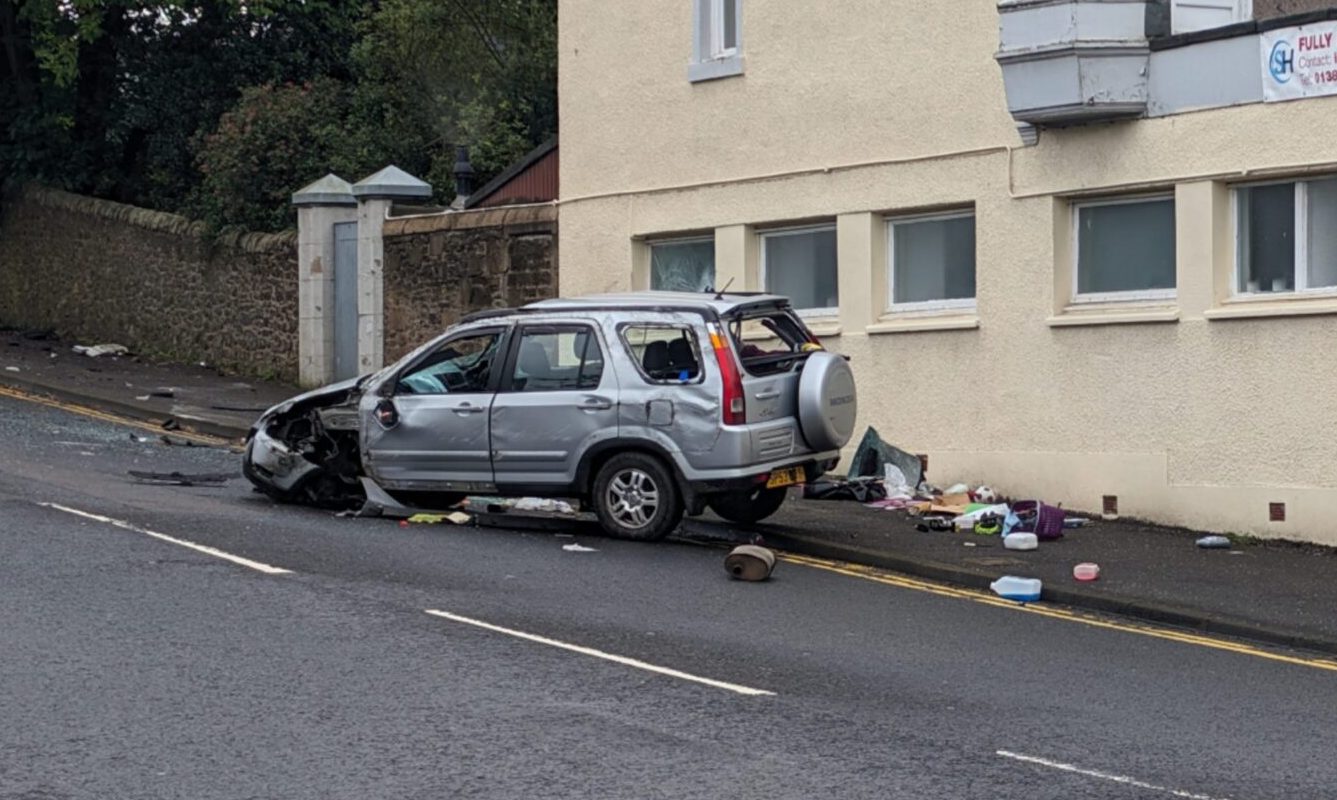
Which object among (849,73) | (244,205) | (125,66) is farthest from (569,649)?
(125,66)

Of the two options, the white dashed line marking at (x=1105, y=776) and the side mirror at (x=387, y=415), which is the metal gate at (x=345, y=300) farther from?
the white dashed line marking at (x=1105, y=776)

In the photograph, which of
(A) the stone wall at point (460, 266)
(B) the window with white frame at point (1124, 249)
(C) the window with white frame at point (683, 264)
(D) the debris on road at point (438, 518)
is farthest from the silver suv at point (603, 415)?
(A) the stone wall at point (460, 266)

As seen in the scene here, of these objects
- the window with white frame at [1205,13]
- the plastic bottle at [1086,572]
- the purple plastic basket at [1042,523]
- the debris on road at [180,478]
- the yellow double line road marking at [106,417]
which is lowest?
the plastic bottle at [1086,572]

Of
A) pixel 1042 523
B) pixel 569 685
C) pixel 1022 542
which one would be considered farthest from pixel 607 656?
pixel 1042 523

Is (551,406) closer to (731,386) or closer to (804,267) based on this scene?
(731,386)

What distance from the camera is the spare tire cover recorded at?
47.5ft

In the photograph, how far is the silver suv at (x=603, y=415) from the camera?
14367 mm

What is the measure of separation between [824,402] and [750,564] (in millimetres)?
1994

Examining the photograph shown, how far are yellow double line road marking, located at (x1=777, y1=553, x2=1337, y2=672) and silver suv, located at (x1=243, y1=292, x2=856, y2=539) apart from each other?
852mm

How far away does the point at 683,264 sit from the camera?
20750 millimetres

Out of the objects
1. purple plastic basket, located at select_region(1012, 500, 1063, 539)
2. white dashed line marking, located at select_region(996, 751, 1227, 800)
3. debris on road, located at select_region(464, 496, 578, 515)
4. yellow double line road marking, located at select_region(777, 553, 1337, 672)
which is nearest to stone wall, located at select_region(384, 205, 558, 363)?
debris on road, located at select_region(464, 496, 578, 515)

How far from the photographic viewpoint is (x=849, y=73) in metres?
18.6

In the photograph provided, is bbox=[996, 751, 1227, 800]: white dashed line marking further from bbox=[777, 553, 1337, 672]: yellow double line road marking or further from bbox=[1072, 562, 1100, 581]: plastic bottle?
bbox=[1072, 562, 1100, 581]: plastic bottle

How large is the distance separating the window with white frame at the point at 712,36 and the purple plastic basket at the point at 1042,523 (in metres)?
6.48
